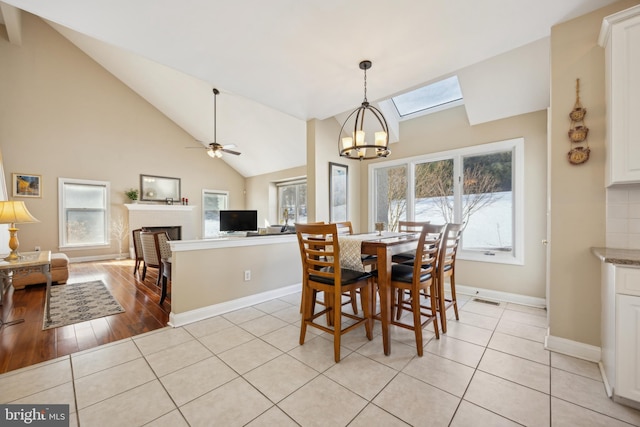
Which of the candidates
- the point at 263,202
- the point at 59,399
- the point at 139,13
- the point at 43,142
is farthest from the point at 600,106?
the point at 43,142

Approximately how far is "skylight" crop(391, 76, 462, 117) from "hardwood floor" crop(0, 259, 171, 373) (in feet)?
14.4

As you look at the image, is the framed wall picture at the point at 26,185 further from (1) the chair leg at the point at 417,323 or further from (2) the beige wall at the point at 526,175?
(2) the beige wall at the point at 526,175

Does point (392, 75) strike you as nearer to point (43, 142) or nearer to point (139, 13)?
point (139, 13)

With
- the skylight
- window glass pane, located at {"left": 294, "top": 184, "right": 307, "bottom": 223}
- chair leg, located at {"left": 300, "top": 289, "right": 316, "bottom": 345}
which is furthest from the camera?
window glass pane, located at {"left": 294, "top": 184, "right": 307, "bottom": 223}

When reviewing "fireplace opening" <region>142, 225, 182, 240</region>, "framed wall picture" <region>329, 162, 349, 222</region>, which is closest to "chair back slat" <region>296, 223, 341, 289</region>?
"framed wall picture" <region>329, 162, 349, 222</region>

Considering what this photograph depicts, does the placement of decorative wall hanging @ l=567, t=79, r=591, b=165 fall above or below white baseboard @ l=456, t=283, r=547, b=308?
above

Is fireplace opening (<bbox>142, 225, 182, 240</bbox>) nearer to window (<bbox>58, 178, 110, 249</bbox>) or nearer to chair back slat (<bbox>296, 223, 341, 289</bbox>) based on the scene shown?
window (<bbox>58, 178, 110, 249</bbox>)

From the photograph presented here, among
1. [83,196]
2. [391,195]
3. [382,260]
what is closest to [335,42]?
[382,260]

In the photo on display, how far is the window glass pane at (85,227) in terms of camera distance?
5.98 m

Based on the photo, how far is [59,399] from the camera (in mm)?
1528

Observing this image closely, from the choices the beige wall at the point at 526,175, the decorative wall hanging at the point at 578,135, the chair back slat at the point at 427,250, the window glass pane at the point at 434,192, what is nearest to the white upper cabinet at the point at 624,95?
the decorative wall hanging at the point at 578,135

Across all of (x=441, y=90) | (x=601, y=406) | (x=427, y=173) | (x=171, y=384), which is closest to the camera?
(x=601, y=406)

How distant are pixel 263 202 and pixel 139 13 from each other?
21.6ft

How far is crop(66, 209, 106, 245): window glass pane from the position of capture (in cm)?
598
